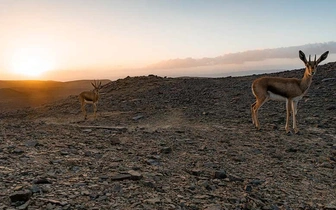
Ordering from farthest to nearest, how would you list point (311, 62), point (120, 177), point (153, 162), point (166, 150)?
point (311, 62) → point (166, 150) → point (153, 162) → point (120, 177)

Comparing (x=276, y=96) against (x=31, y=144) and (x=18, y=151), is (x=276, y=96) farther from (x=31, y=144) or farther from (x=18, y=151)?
(x=18, y=151)

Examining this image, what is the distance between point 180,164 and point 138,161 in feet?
3.26

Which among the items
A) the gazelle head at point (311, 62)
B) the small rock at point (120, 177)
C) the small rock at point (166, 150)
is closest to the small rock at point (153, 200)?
the small rock at point (120, 177)

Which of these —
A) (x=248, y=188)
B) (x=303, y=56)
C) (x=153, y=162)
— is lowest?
(x=248, y=188)

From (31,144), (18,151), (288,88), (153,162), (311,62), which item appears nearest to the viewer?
(18,151)

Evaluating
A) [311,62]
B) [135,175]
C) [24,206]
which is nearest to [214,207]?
[135,175]

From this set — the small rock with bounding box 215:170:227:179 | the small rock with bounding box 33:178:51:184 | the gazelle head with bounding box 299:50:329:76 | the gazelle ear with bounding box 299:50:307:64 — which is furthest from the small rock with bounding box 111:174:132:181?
the gazelle ear with bounding box 299:50:307:64

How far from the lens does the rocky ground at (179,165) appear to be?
508cm

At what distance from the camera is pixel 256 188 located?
6137 millimetres

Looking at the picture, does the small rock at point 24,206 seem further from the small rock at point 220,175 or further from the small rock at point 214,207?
the small rock at point 220,175

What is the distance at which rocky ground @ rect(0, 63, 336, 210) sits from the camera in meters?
5.08

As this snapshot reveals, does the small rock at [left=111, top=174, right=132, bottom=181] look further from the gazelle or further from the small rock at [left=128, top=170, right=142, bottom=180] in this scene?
the gazelle

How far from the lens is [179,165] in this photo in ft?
23.4

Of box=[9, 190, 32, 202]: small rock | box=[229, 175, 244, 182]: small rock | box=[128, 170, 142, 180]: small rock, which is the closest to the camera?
box=[9, 190, 32, 202]: small rock
